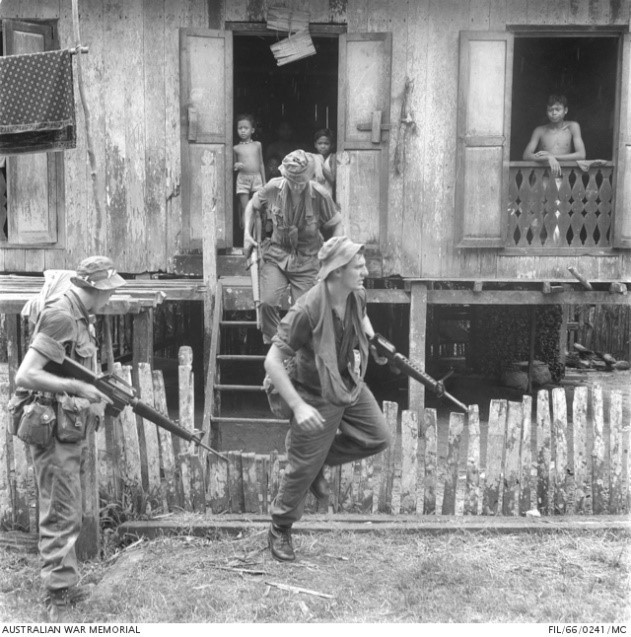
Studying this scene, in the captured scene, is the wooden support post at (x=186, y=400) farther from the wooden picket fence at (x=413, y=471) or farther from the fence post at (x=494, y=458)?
the fence post at (x=494, y=458)

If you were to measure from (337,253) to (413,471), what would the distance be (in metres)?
1.91

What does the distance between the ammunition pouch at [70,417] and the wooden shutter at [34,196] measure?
5.41 metres

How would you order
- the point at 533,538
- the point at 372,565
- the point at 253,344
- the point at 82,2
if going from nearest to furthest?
1. the point at 372,565
2. the point at 533,538
3. the point at 82,2
4. the point at 253,344

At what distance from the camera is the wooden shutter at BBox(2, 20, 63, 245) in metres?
9.12

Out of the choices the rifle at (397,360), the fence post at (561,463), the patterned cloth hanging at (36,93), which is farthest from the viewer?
the patterned cloth hanging at (36,93)

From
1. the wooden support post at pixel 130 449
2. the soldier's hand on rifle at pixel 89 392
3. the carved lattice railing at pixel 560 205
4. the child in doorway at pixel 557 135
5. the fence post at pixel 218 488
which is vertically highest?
the child in doorway at pixel 557 135

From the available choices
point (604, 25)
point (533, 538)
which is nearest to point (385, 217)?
point (604, 25)

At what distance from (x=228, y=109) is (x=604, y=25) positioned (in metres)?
4.39

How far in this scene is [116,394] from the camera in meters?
4.53

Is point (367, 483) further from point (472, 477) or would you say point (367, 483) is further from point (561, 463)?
point (561, 463)

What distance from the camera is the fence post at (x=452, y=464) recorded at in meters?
5.53

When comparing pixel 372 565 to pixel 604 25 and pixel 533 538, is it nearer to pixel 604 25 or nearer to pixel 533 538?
pixel 533 538

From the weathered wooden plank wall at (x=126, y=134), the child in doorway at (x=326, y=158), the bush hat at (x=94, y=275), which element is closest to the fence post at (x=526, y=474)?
the bush hat at (x=94, y=275)

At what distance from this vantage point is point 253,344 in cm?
1425
